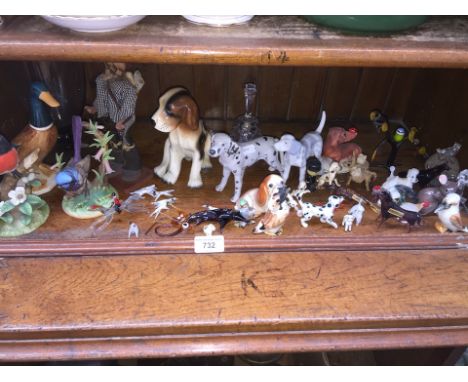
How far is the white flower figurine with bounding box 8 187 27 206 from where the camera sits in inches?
29.7

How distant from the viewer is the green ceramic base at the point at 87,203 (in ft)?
2.75

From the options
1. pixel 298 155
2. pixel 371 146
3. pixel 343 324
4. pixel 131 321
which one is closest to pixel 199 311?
pixel 131 321

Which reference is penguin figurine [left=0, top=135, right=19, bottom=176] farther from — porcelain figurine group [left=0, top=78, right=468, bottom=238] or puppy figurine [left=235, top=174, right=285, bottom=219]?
puppy figurine [left=235, top=174, right=285, bottom=219]

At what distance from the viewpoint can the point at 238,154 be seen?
85 cm

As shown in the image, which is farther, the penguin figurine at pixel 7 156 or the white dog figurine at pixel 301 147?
the white dog figurine at pixel 301 147

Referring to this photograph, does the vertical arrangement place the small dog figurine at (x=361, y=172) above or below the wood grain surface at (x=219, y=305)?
above

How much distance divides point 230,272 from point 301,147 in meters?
0.29

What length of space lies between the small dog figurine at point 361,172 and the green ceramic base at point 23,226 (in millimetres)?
626

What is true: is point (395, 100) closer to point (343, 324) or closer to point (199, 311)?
point (343, 324)

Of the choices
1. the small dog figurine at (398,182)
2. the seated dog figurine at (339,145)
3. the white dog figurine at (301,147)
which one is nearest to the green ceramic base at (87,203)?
the white dog figurine at (301,147)

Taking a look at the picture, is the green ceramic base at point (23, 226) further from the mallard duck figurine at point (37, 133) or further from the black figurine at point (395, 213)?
the black figurine at point (395, 213)

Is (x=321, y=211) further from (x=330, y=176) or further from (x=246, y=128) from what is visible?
(x=246, y=128)

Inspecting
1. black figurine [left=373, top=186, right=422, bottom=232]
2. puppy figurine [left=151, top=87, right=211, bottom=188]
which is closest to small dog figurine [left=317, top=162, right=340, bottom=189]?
black figurine [left=373, top=186, right=422, bottom=232]

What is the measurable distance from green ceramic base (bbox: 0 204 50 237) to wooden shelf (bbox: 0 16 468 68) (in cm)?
31
